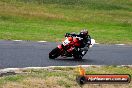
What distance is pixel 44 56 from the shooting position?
50.8ft

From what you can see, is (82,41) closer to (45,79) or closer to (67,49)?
(67,49)

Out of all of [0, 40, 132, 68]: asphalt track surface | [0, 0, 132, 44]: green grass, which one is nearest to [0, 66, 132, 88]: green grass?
[0, 40, 132, 68]: asphalt track surface

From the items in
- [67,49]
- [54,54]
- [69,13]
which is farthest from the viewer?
[69,13]

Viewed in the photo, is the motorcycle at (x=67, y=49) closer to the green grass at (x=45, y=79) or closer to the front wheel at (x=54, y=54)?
the front wheel at (x=54, y=54)

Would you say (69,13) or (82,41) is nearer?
Answer: (82,41)

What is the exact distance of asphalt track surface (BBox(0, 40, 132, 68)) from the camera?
542 inches

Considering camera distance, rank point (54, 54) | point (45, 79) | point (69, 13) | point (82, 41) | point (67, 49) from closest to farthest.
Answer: point (45, 79), point (54, 54), point (67, 49), point (82, 41), point (69, 13)

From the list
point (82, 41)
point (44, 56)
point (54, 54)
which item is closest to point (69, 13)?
point (44, 56)

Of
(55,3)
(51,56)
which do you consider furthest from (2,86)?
(55,3)

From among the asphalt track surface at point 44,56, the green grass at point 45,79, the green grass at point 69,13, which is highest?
the green grass at point 45,79

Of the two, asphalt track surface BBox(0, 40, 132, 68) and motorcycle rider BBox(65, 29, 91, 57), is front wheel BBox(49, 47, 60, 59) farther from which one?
motorcycle rider BBox(65, 29, 91, 57)

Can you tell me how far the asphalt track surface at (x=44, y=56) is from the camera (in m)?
13.8

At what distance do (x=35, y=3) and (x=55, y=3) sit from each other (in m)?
3.24

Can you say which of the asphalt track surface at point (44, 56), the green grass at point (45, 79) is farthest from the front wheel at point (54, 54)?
the green grass at point (45, 79)
